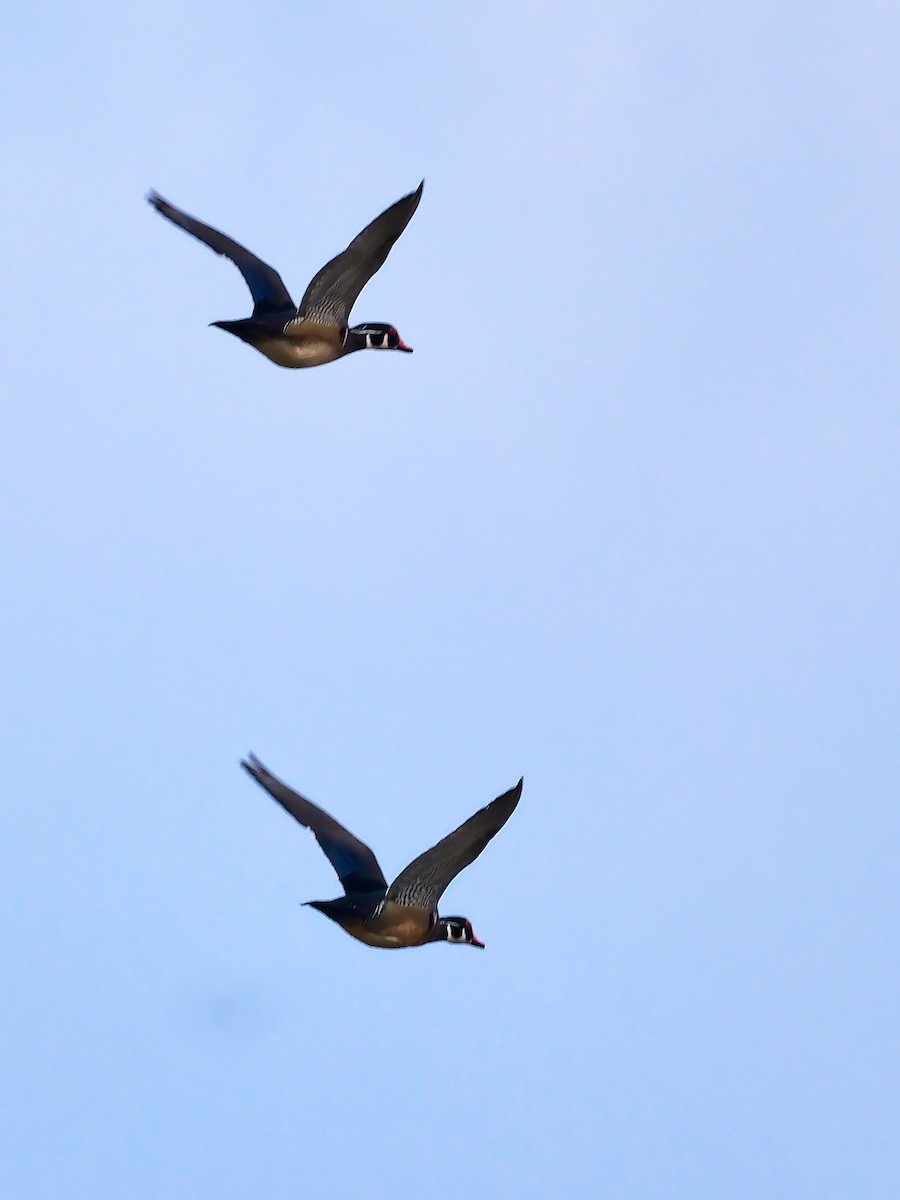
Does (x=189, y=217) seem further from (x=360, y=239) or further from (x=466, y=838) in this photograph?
(x=466, y=838)

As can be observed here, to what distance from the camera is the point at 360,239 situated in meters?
26.2

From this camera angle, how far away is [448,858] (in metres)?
26.0

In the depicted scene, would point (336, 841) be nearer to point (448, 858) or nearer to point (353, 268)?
point (448, 858)

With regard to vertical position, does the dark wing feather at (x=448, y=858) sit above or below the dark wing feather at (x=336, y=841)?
below

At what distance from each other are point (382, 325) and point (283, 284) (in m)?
1.76

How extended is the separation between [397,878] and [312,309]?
25.9 feet

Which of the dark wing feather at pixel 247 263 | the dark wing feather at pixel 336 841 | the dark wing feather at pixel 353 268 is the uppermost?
the dark wing feather at pixel 247 263

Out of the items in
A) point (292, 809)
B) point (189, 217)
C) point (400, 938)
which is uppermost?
point (189, 217)

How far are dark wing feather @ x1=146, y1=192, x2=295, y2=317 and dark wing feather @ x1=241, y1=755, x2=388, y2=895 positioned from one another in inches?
260

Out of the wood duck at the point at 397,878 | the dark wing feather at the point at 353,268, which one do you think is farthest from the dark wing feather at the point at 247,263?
the wood duck at the point at 397,878

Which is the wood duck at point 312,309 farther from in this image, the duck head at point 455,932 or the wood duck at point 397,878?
the duck head at point 455,932

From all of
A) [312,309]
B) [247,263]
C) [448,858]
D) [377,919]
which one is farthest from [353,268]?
[377,919]

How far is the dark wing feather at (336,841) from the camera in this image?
28.1 meters

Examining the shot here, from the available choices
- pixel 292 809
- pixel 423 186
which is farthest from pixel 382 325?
pixel 292 809
